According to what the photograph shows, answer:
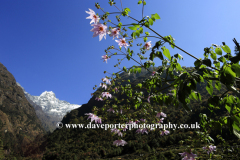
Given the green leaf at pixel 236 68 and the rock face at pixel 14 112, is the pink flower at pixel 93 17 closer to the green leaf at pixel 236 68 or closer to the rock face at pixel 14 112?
the green leaf at pixel 236 68

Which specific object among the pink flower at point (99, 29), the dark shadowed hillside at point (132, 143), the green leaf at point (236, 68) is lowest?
the dark shadowed hillside at point (132, 143)

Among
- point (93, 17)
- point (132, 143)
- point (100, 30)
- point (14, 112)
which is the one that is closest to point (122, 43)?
point (93, 17)

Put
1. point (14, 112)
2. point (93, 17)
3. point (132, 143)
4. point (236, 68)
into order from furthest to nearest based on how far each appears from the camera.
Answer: point (14, 112), point (132, 143), point (93, 17), point (236, 68)

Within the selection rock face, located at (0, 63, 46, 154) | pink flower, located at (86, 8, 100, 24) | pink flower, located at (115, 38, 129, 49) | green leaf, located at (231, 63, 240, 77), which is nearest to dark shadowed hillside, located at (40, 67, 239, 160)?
pink flower, located at (115, 38, 129, 49)

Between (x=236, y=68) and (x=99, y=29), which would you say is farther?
(x=99, y=29)

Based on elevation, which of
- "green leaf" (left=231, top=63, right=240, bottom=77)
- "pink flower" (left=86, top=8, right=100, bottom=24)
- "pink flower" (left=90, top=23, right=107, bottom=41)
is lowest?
"green leaf" (left=231, top=63, right=240, bottom=77)

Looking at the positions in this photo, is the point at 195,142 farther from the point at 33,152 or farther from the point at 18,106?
the point at 18,106

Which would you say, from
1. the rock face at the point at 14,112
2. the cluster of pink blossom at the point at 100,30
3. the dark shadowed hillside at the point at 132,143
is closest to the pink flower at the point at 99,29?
the cluster of pink blossom at the point at 100,30

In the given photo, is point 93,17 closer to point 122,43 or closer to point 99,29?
point 99,29

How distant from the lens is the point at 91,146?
24078 mm

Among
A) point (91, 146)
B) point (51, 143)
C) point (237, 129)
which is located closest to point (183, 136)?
point (91, 146)

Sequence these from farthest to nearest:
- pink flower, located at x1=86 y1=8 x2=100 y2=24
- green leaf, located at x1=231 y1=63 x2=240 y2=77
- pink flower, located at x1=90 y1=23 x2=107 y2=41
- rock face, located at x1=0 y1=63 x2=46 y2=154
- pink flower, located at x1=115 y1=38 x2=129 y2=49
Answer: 1. rock face, located at x1=0 y1=63 x2=46 y2=154
2. pink flower, located at x1=115 y1=38 x2=129 y2=49
3. pink flower, located at x1=86 y1=8 x2=100 y2=24
4. pink flower, located at x1=90 y1=23 x2=107 y2=41
5. green leaf, located at x1=231 y1=63 x2=240 y2=77

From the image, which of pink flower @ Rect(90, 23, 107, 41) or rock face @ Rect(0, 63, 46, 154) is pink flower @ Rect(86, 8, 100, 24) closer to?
pink flower @ Rect(90, 23, 107, 41)

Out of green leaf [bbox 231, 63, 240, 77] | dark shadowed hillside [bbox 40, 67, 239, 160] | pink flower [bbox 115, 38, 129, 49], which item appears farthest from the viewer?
dark shadowed hillside [bbox 40, 67, 239, 160]
